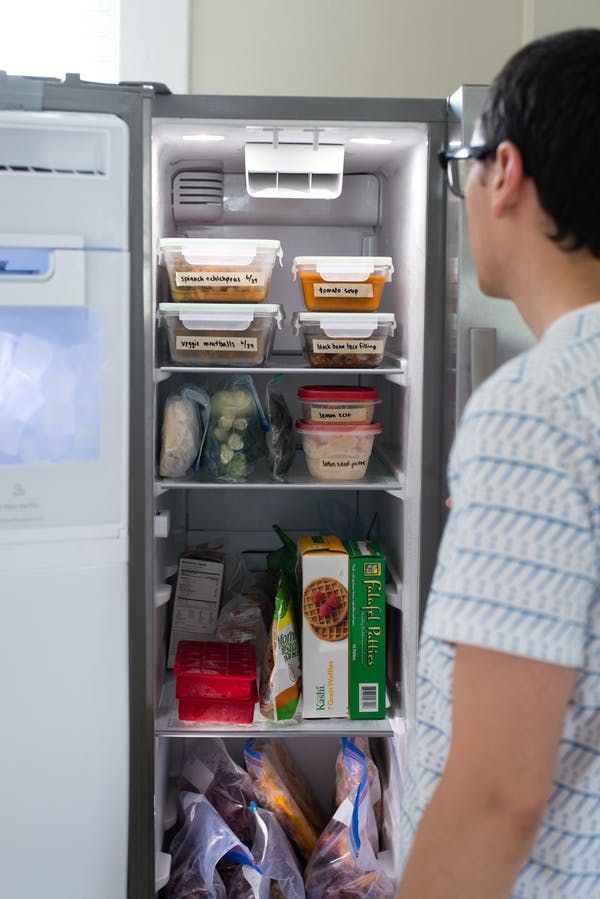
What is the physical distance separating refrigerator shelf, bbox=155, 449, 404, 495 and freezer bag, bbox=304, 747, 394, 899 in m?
0.65

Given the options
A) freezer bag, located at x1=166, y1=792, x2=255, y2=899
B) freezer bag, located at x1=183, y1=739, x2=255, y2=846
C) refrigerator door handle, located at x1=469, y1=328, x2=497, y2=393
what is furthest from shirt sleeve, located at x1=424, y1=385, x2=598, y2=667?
freezer bag, located at x1=183, y1=739, x2=255, y2=846

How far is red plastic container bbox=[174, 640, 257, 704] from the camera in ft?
6.19

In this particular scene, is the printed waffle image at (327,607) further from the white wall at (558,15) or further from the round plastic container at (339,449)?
the white wall at (558,15)

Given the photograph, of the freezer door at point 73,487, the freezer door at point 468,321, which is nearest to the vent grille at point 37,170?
the freezer door at point 73,487

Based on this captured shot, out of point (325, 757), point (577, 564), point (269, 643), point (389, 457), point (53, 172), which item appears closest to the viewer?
point (577, 564)

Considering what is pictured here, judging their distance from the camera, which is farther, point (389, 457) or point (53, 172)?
point (389, 457)

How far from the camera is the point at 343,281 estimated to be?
186 centimetres

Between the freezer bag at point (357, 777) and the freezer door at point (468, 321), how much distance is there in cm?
82

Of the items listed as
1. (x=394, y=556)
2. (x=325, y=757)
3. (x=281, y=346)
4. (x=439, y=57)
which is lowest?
(x=325, y=757)

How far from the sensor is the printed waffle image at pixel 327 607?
6.26 ft

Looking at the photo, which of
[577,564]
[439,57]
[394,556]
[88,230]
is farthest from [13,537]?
[439,57]

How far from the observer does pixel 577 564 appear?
0.67 meters

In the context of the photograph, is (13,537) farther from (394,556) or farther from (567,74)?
(567,74)

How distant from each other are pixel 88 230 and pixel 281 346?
28.0 inches
